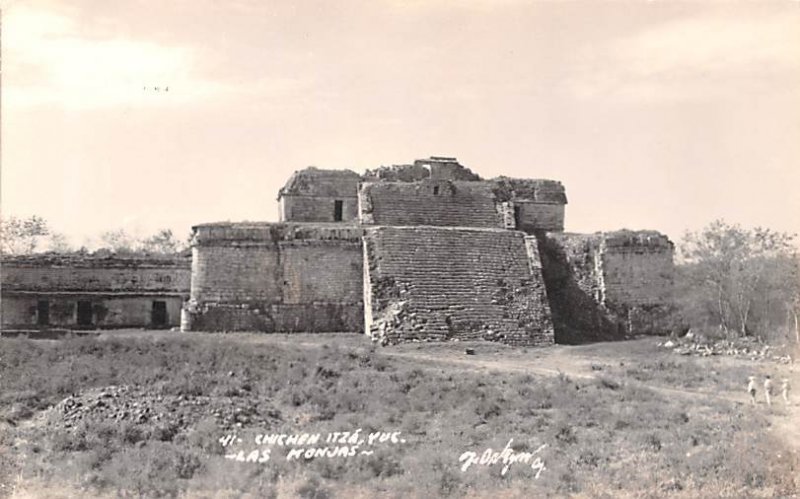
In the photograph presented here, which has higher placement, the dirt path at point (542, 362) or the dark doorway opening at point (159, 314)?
the dark doorway opening at point (159, 314)

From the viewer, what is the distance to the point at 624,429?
1120 centimetres

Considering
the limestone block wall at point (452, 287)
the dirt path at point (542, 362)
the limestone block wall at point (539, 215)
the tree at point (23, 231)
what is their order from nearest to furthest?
the dirt path at point (542, 362) < the limestone block wall at point (452, 287) < the limestone block wall at point (539, 215) < the tree at point (23, 231)

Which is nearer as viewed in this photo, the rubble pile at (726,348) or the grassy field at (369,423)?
the grassy field at (369,423)

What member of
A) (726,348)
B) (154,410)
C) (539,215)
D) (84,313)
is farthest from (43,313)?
(726,348)

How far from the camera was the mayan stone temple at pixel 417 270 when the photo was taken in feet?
63.2

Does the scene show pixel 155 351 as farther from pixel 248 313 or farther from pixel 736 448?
pixel 736 448

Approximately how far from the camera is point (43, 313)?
890 inches

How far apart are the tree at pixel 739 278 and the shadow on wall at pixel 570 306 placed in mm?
3416

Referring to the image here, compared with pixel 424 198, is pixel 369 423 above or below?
below

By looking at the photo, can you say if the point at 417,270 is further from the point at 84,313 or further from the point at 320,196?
the point at 84,313

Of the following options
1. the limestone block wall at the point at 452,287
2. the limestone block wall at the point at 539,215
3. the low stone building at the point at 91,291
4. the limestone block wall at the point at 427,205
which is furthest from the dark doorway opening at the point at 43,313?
the limestone block wall at the point at 539,215

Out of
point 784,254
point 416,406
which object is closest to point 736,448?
point 416,406

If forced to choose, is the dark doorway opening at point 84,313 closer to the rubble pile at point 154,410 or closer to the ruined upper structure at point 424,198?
the ruined upper structure at point 424,198

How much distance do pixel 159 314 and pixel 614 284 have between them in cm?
1326
